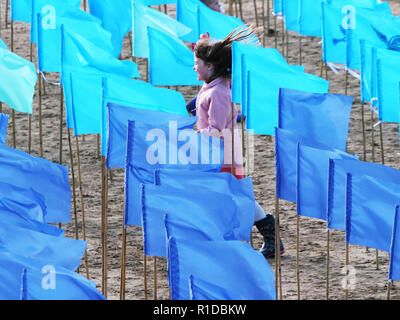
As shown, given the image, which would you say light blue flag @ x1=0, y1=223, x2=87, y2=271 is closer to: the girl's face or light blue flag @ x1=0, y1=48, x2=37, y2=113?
the girl's face

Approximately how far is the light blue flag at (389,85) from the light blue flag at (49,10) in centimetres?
273

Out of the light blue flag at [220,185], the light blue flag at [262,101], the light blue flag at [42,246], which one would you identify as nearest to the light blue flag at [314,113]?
the light blue flag at [262,101]

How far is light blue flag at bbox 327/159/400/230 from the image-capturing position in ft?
19.4

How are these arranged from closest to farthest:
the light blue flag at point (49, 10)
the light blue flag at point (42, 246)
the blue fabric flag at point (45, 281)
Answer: the blue fabric flag at point (45, 281), the light blue flag at point (42, 246), the light blue flag at point (49, 10)

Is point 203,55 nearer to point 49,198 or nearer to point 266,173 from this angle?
point 49,198

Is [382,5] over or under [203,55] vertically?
over

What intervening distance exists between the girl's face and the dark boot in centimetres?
116

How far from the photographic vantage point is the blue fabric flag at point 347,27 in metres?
8.70

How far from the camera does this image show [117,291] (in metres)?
7.19

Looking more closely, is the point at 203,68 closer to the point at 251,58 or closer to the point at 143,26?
the point at 251,58

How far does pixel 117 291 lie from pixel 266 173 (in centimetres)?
262

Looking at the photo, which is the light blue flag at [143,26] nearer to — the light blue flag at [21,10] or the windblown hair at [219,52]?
the light blue flag at [21,10]

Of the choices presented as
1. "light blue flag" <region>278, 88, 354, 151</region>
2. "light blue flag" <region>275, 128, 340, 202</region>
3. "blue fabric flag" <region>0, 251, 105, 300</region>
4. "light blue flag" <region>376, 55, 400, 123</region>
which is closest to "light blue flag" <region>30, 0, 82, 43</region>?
"light blue flag" <region>278, 88, 354, 151</region>
